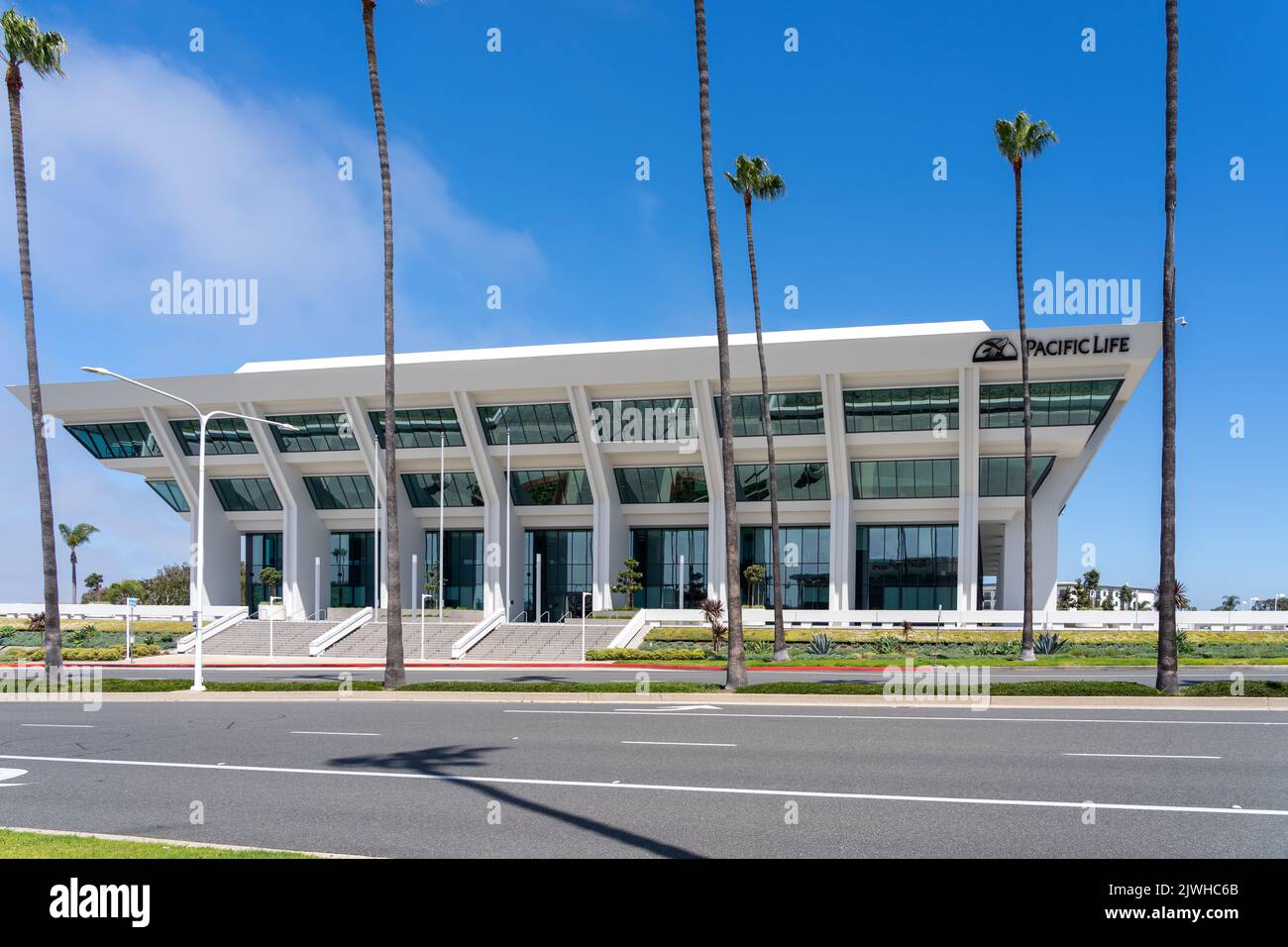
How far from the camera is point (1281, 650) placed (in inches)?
1368

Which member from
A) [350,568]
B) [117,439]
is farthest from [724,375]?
[117,439]

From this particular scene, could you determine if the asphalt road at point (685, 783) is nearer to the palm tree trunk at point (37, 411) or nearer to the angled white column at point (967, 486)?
the palm tree trunk at point (37, 411)

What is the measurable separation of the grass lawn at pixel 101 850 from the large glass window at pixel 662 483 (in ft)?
140

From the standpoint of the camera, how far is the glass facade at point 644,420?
155ft

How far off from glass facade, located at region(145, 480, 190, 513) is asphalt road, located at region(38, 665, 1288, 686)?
2515 centimetres

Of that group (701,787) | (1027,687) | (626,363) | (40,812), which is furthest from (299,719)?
(626,363)

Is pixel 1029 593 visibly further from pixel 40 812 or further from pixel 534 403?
pixel 40 812

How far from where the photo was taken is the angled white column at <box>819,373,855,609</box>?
148 feet

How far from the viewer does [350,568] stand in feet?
193

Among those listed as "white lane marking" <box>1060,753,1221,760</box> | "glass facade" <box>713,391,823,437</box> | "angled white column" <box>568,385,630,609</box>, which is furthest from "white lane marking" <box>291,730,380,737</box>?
"angled white column" <box>568,385,630,609</box>

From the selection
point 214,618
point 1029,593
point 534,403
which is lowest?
point 214,618

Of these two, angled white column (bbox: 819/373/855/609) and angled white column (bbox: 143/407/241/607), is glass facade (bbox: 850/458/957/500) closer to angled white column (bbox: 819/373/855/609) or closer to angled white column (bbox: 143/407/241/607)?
angled white column (bbox: 819/373/855/609)

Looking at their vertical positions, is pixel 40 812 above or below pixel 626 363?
below
